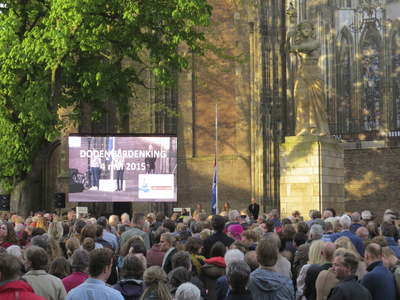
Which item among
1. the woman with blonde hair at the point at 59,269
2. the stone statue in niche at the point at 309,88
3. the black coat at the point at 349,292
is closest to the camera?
the black coat at the point at 349,292

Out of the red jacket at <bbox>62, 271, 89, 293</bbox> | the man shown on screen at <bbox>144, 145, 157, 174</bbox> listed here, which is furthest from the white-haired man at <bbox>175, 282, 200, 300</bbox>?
the man shown on screen at <bbox>144, 145, 157, 174</bbox>

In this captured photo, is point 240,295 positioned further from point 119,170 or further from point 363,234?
point 119,170

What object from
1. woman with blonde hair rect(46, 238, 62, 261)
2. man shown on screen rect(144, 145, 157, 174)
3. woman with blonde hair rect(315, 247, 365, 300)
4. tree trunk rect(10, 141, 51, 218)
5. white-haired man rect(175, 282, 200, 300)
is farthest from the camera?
man shown on screen rect(144, 145, 157, 174)

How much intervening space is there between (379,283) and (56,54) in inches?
542

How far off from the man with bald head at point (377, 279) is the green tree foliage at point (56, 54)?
12179mm

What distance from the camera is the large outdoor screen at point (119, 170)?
68.9ft

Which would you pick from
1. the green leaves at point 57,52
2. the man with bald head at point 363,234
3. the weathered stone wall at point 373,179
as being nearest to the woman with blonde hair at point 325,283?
the man with bald head at point 363,234

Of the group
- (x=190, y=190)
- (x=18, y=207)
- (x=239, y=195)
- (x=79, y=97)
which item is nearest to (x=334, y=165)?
(x=79, y=97)

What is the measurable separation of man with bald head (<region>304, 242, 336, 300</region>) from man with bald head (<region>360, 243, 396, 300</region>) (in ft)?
1.19

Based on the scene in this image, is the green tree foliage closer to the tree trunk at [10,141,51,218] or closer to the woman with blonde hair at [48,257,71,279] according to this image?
the tree trunk at [10,141,51,218]

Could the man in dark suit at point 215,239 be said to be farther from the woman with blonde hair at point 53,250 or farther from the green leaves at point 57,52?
the green leaves at point 57,52

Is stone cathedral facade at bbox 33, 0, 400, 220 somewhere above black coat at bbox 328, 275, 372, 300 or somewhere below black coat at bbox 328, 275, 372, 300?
above

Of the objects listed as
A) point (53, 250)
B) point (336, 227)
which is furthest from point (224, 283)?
point (336, 227)

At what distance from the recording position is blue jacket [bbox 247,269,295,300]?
5324mm
